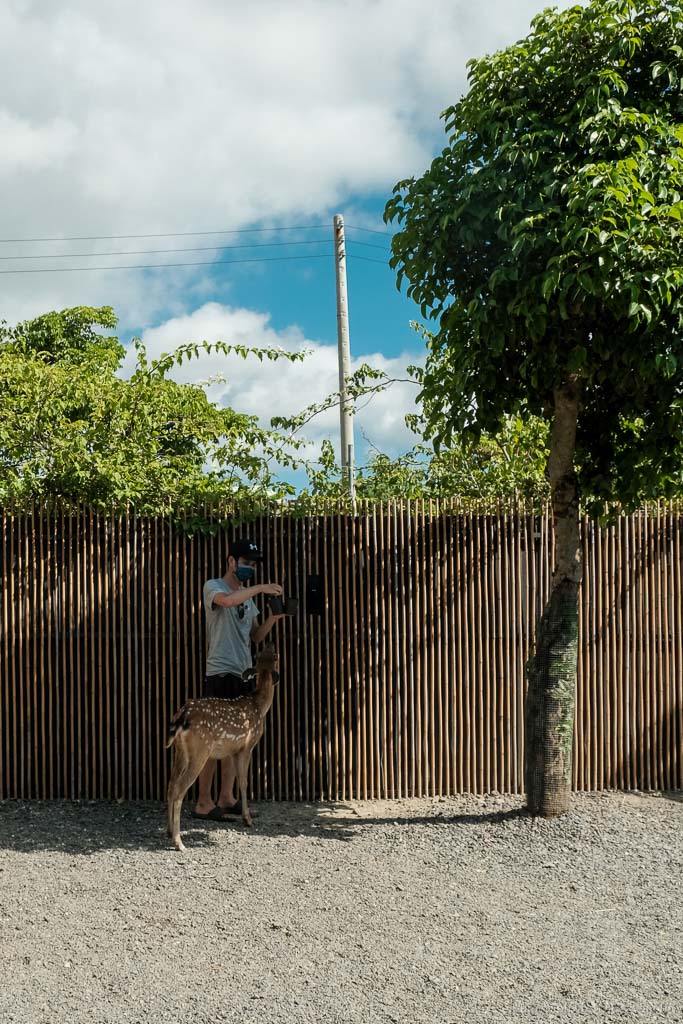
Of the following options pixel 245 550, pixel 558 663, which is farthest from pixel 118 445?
pixel 558 663

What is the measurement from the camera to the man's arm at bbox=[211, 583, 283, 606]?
7.25 metres

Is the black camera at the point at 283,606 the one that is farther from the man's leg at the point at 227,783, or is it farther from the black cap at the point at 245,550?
the man's leg at the point at 227,783

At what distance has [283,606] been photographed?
7789mm

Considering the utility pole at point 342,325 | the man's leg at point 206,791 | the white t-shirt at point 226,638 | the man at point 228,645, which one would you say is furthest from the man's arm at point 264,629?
the utility pole at point 342,325

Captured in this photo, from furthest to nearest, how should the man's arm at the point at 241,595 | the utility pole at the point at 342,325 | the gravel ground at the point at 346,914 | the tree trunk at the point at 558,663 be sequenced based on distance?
the utility pole at the point at 342,325 → the tree trunk at the point at 558,663 → the man's arm at the point at 241,595 → the gravel ground at the point at 346,914

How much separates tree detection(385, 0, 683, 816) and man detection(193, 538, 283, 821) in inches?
74.3

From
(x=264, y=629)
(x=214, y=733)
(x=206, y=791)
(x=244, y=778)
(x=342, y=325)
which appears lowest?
(x=206, y=791)

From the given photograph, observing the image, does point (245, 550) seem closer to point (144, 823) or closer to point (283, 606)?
point (283, 606)

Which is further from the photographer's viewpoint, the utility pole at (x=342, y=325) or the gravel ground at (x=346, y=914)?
the utility pole at (x=342, y=325)

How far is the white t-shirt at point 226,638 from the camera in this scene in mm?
7645

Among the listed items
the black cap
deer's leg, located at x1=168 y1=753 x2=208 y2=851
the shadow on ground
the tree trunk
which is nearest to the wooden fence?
the shadow on ground

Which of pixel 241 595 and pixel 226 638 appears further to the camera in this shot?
pixel 226 638

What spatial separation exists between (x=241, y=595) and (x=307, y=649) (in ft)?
3.89

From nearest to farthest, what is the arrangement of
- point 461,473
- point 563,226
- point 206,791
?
1. point 563,226
2. point 206,791
3. point 461,473
